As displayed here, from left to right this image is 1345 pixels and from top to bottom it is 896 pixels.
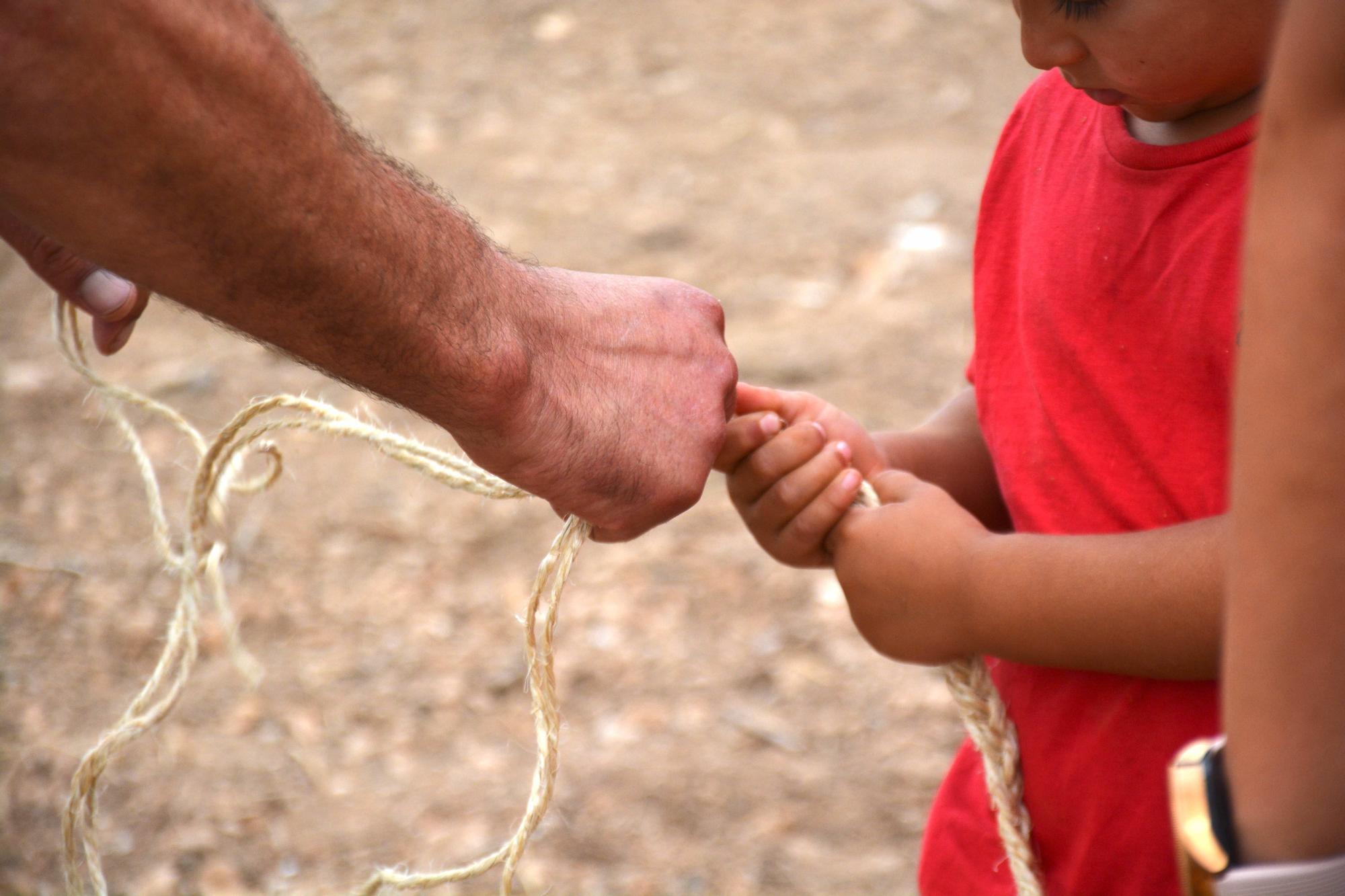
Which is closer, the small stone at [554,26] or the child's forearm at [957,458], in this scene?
the child's forearm at [957,458]

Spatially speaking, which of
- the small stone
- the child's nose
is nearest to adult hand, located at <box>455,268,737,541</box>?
the child's nose

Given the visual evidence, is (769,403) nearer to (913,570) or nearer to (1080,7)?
(913,570)

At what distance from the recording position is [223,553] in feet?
4.59

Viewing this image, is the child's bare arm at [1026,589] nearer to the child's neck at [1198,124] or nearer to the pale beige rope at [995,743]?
the pale beige rope at [995,743]

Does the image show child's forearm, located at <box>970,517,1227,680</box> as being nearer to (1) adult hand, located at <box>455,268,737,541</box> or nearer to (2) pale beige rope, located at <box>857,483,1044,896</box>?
(2) pale beige rope, located at <box>857,483,1044,896</box>

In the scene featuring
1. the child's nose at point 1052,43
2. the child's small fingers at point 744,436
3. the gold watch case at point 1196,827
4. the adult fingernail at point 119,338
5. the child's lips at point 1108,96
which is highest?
the child's nose at point 1052,43

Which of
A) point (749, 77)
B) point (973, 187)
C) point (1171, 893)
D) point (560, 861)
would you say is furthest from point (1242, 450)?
point (749, 77)

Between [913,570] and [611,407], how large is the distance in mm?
321

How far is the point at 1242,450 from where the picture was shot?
1.94ft

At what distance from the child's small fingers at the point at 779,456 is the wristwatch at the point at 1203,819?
67 centimetres

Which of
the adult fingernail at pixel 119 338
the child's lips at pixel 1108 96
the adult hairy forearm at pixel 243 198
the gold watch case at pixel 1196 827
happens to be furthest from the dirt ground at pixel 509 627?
the gold watch case at pixel 1196 827

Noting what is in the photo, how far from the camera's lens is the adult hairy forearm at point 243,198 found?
0.90 meters

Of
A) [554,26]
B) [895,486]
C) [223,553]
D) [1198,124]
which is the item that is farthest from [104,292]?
[554,26]

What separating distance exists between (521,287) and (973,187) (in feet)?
10.9
